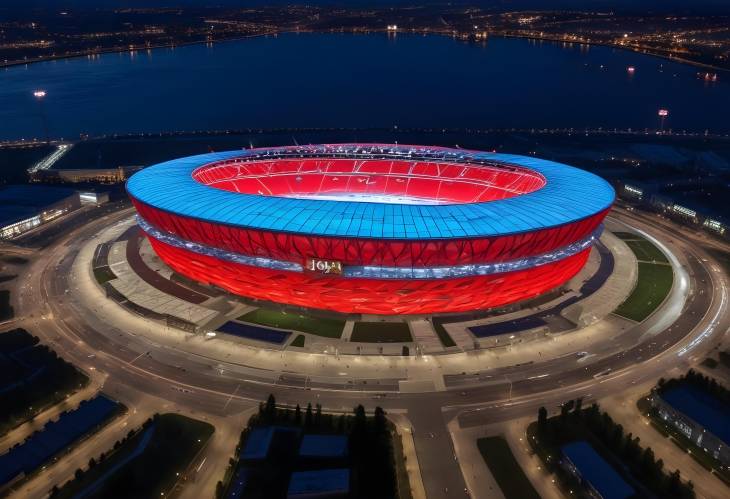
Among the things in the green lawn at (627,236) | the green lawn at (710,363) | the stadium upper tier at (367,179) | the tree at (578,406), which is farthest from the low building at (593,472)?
the green lawn at (627,236)

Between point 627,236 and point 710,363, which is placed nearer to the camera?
point 710,363

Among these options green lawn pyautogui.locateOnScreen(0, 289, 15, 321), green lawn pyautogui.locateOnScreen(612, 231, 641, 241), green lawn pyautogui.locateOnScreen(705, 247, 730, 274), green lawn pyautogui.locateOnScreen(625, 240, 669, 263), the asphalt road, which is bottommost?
the asphalt road

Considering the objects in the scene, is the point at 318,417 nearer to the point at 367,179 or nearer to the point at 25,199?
the point at 367,179

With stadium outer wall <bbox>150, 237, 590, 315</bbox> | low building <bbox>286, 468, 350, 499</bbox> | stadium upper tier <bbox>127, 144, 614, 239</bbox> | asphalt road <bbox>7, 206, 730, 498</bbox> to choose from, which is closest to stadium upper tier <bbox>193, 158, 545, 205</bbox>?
stadium upper tier <bbox>127, 144, 614, 239</bbox>

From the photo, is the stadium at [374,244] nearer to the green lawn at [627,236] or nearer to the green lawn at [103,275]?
the green lawn at [103,275]

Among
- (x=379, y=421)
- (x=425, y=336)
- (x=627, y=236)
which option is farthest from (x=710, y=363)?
(x=379, y=421)

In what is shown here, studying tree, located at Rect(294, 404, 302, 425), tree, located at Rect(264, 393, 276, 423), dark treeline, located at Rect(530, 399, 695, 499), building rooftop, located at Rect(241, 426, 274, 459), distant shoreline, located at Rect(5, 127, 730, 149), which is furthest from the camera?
distant shoreline, located at Rect(5, 127, 730, 149)

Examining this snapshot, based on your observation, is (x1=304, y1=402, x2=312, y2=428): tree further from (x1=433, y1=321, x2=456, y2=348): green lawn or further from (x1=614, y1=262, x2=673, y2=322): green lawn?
(x1=614, y1=262, x2=673, y2=322): green lawn
